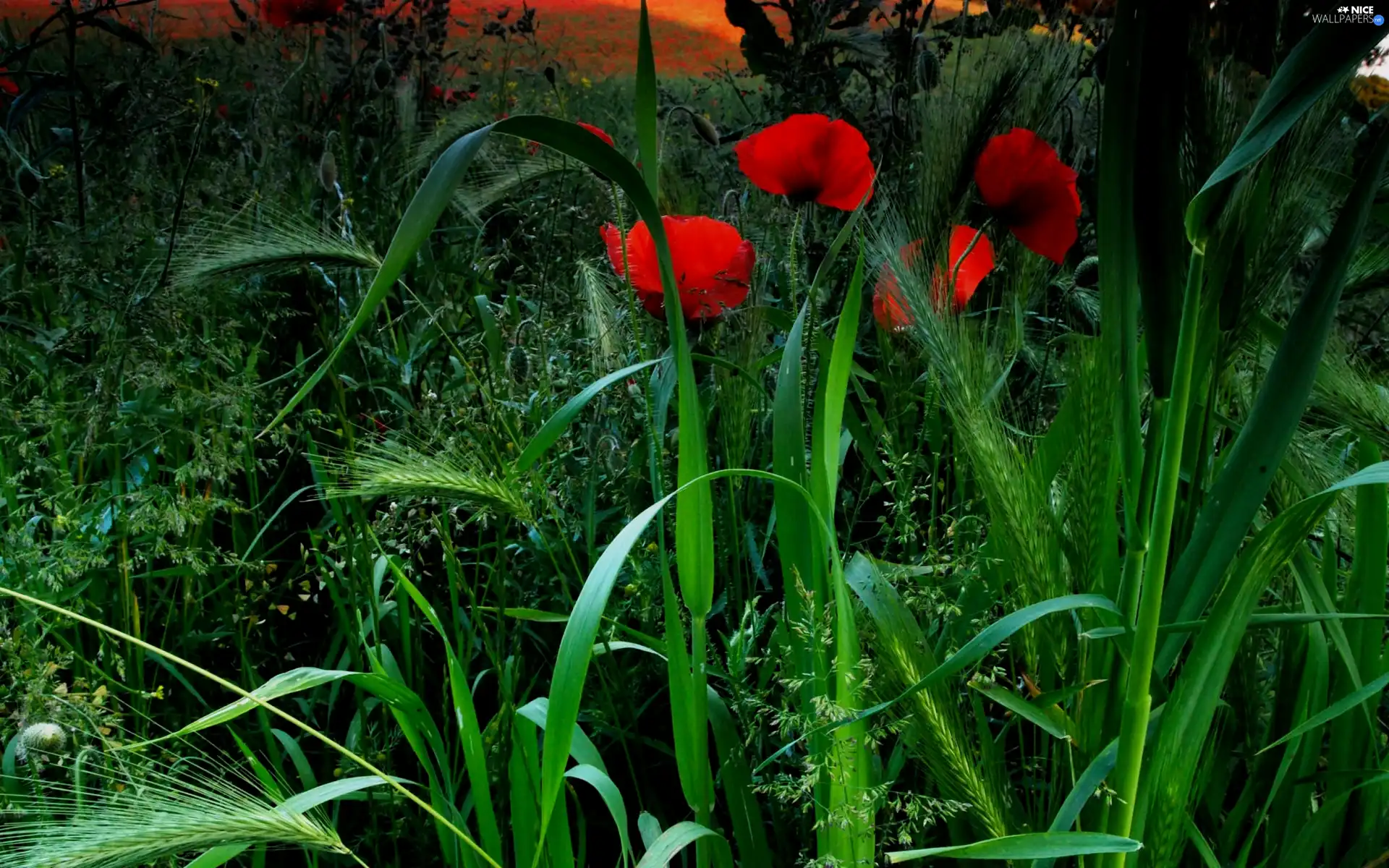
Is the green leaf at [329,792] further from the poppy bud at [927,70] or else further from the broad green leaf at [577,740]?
the poppy bud at [927,70]

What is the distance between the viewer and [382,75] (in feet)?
5.16

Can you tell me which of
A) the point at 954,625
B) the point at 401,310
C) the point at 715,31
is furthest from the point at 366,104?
the point at 954,625

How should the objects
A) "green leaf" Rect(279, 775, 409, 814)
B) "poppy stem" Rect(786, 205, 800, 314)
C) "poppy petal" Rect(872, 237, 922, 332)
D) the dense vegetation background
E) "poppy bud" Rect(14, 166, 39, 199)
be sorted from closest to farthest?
the dense vegetation background
"green leaf" Rect(279, 775, 409, 814)
"poppy petal" Rect(872, 237, 922, 332)
"poppy stem" Rect(786, 205, 800, 314)
"poppy bud" Rect(14, 166, 39, 199)

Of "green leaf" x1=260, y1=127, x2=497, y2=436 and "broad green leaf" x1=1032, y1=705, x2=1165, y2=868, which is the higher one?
"green leaf" x1=260, y1=127, x2=497, y2=436

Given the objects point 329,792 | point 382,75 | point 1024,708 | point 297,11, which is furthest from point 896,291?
point 297,11

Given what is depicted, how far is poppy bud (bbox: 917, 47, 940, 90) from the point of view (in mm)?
1236

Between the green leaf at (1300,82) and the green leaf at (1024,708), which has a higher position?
the green leaf at (1300,82)

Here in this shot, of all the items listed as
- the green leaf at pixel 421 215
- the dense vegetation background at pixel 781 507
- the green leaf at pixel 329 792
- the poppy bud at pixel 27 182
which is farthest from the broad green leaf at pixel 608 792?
the poppy bud at pixel 27 182

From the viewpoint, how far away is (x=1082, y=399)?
0.58 meters

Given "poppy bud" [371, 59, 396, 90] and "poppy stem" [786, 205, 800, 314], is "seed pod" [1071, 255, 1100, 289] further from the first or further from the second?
"poppy bud" [371, 59, 396, 90]

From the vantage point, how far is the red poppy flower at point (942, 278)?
2.33 ft

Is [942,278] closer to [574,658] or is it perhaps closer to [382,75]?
[574,658]

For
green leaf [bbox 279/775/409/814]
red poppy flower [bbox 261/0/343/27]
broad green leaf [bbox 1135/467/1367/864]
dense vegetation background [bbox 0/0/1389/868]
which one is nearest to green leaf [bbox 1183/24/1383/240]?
dense vegetation background [bbox 0/0/1389/868]

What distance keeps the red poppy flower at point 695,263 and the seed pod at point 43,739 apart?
49 cm
